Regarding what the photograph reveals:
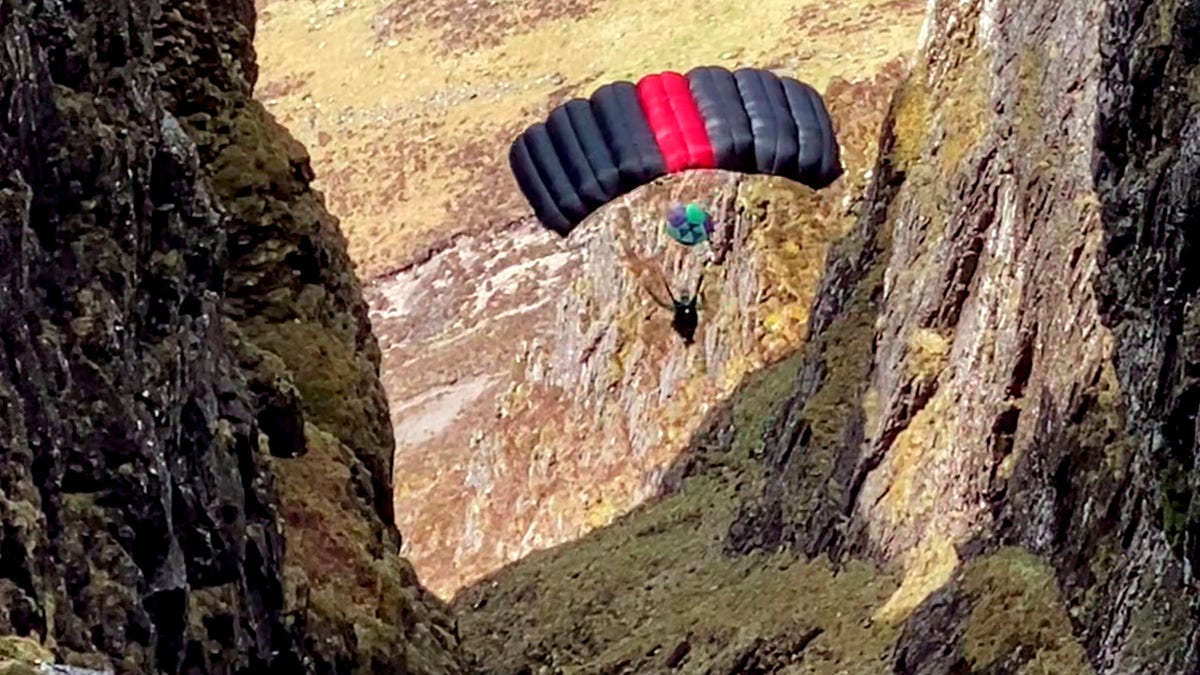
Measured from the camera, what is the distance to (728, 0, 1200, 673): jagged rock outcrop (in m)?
14.9

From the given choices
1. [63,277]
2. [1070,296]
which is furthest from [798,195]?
[63,277]

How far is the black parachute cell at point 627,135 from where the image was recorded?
104ft

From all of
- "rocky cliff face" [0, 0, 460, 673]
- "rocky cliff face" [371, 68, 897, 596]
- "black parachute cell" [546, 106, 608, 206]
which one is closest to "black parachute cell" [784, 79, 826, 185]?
"rocky cliff face" [371, 68, 897, 596]

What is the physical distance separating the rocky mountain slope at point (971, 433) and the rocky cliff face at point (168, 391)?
17.9 ft

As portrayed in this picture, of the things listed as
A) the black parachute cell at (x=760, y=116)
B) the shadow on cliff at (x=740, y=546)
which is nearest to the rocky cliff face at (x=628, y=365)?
the shadow on cliff at (x=740, y=546)

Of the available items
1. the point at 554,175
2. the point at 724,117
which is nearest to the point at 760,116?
the point at 724,117

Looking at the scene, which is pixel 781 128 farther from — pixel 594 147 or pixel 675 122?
pixel 594 147

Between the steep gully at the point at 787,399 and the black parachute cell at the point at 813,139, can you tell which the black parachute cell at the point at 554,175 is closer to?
the black parachute cell at the point at 813,139

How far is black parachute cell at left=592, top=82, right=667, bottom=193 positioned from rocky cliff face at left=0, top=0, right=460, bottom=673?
41.5 feet

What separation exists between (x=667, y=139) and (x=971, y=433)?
10.4 metres

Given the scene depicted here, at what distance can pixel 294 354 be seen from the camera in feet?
61.8

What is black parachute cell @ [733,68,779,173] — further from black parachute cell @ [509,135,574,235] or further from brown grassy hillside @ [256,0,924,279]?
brown grassy hillside @ [256,0,924,279]

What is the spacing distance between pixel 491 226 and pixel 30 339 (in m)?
52.6

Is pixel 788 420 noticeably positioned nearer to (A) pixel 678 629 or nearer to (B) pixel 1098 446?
(A) pixel 678 629
